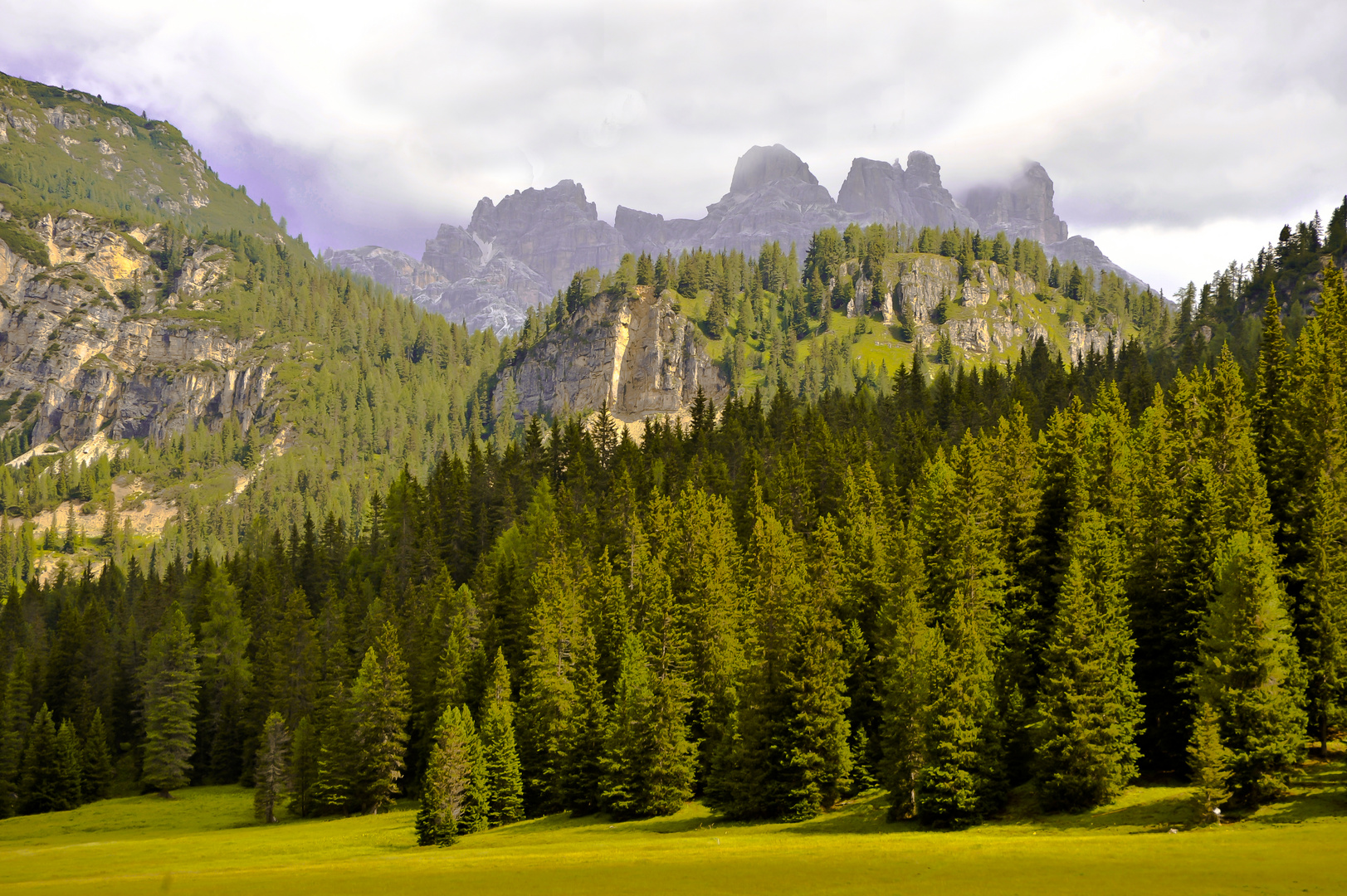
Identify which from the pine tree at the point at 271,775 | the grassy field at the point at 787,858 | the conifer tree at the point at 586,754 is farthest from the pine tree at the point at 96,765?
the conifer tree at the point at 586,754

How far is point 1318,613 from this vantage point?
47.6 m

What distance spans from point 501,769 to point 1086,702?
1506 inches

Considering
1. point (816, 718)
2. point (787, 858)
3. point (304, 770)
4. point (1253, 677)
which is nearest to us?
point (787, 858)

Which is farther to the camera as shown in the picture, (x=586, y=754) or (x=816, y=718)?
(x=586, y=754)

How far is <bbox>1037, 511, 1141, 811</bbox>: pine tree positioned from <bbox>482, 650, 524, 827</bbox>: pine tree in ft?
114

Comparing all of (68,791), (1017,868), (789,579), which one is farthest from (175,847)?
(1017,868)

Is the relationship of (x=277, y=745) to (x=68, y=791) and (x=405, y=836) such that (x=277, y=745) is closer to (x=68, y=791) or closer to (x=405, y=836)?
(x=405, y=836)

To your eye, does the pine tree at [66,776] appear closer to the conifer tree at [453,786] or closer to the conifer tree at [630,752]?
the conifer tree at [453,786]

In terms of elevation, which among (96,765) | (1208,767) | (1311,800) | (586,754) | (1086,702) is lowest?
(96,765)

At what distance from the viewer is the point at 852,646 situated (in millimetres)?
58938

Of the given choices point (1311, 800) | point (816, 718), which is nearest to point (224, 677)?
point (816, 718)

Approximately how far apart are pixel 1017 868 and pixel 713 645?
32.1 m

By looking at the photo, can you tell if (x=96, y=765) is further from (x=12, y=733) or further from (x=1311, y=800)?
(x=1311, y=800)

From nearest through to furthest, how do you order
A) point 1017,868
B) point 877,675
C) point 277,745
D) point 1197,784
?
point 1017,868 → point 1197,784 → point 877,675 → point 277,745
